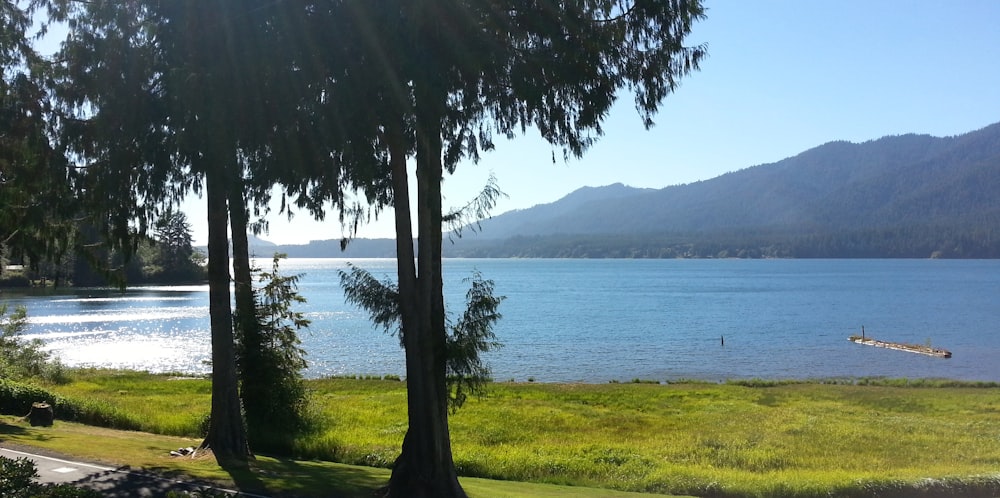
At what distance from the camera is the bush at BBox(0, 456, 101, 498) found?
748 centimetres

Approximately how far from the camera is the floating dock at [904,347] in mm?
51556

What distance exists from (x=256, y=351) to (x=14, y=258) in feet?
19.6

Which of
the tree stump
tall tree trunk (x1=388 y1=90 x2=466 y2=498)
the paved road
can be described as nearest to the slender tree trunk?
the tree stump

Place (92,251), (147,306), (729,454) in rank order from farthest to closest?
(147,306) → (729,454) → (92,251)

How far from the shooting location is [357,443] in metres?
18.8

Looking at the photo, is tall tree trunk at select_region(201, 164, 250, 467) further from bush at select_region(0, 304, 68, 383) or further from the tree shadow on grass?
bush at select_region(0, 304, 68, 383)

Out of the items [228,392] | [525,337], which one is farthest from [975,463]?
[525,337]

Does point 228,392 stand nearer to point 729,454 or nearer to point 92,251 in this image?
point 92,251

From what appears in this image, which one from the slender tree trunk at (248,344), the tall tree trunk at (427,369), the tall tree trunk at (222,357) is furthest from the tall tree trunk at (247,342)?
the tall tree trunk at (427,369)

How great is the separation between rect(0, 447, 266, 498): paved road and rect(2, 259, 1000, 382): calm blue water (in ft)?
34.5

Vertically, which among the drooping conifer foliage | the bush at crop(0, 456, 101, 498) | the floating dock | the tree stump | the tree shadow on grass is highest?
Answer: the drooping conifer foliage

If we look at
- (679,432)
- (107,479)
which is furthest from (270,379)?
(679,432)

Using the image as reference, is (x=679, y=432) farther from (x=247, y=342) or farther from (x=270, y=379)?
(x=247, y=342)

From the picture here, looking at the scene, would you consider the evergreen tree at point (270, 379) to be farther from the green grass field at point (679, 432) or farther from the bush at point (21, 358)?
the bush at point (21, 358)
